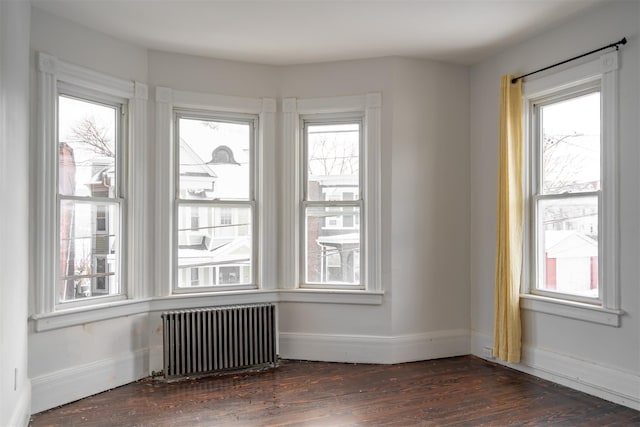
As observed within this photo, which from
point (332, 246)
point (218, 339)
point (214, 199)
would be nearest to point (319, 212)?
point (332, 246)

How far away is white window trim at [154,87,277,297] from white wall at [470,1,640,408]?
1.94 metres

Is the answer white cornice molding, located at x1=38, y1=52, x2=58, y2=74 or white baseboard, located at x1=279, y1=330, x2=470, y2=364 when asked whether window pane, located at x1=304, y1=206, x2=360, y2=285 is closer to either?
white baseboard, located at x1=279, y1=330, x2=470, y2=364

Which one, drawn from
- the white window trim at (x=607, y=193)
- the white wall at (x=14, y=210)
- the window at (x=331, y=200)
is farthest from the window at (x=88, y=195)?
the white window trim at (x=607, y=193)

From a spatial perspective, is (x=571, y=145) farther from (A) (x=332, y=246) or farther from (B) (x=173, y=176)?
(B) (x=173, y=176)

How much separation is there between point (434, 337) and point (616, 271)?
1756 millimetres

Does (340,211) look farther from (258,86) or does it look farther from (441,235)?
(258,86)

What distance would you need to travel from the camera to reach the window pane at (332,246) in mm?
4824

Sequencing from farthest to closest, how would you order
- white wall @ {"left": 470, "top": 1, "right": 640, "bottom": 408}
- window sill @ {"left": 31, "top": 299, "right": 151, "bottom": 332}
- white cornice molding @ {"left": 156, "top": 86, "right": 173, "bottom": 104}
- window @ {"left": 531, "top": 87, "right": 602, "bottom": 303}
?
white cornice molding @ {"left": 156, "top": 86, "right": 173, "bottom": 104}, window @ {"left": 531, "top": 87, "right": 602, "bottom": 303}, window sill @ {"left": 31, "top": 299, "right": 151, "bottom": 332}, white wall @ {"left": 470, "top": 1, "right": 640, "bottom": 408}

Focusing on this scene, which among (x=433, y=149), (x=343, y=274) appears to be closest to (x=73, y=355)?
(x=343, y=274)

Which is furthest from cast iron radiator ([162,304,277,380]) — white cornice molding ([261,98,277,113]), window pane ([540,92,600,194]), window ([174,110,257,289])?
window pane ([540,92,600,194])

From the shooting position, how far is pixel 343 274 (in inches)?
190

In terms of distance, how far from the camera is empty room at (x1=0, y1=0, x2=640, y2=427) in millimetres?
3523

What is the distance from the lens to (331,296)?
4742 mm

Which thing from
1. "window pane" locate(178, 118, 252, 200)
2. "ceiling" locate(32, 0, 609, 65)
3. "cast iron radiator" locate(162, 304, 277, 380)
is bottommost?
"cast iron radiator" locate(162, 304, 277, 380)
